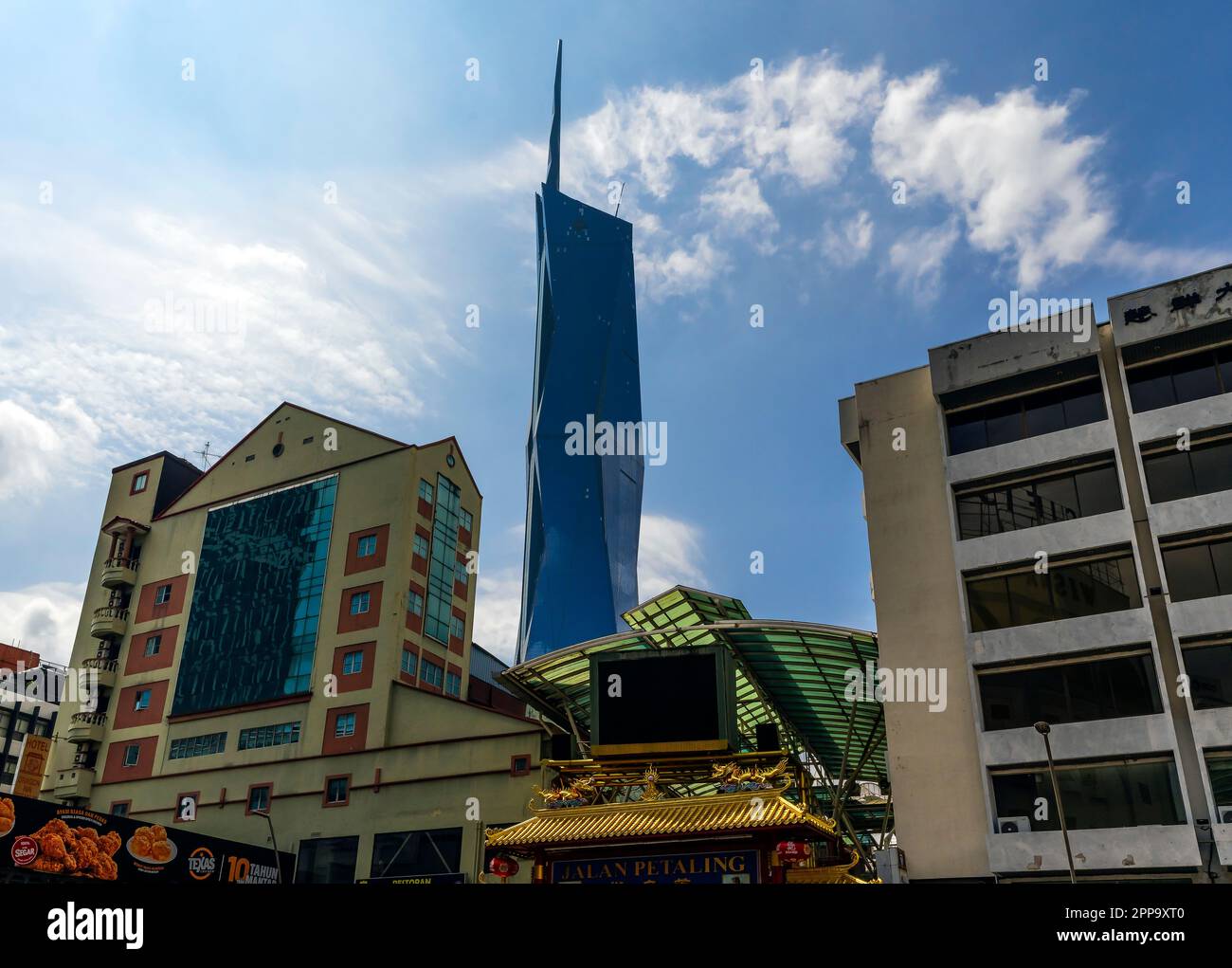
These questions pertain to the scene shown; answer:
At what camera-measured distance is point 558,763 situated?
29.1 metres

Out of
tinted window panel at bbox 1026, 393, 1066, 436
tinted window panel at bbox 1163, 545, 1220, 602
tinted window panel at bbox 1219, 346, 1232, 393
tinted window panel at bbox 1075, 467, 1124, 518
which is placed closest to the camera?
tinted window panel at bbox 1163, 545, 1220, 602

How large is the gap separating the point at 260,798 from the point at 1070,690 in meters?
46.1

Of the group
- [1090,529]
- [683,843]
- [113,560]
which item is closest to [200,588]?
[113,560]

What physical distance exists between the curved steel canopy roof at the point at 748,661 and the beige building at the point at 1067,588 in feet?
9.60

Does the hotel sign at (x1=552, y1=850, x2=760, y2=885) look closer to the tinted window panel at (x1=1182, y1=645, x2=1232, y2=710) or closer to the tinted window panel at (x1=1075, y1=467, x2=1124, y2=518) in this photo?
the tinted window panel at (x1=1182, y1=645, x2=1232, y2=710)

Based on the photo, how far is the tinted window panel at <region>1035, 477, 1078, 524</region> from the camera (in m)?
35.9

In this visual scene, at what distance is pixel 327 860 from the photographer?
176 feet

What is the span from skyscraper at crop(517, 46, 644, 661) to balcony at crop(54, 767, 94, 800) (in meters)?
46.7

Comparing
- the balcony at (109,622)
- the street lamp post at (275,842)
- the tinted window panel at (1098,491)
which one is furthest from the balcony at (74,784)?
the tinted window panel at (1098,491)

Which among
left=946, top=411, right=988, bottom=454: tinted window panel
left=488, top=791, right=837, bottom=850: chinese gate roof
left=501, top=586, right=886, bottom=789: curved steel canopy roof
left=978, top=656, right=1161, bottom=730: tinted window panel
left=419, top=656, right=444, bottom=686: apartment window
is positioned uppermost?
left=946, top=411, right=988, bottom=454: tinted window panel

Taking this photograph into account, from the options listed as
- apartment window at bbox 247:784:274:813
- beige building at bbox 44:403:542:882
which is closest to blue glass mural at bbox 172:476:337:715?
beige building at bbox 44:403:542:882

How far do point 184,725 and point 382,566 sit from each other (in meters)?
17.5

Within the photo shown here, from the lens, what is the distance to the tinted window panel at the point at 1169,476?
113ft
